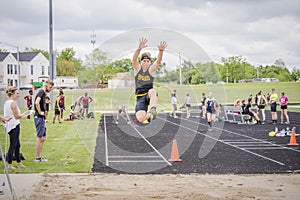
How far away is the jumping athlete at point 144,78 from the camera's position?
7.43 meters

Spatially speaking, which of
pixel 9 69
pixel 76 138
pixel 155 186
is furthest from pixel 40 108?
pixel 9 69

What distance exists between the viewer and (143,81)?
764 centimetres

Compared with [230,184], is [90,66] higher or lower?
higher

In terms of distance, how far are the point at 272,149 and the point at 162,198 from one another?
7.52 meters

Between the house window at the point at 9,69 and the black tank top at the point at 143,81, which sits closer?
the black tank top at the point at 143,81

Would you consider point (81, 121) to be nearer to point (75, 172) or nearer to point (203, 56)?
point (75, 172)

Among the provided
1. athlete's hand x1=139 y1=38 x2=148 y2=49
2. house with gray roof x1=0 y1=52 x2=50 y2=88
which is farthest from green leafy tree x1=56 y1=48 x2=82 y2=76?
house with gray roof x1=0 y1=52 x2=50 y2=88

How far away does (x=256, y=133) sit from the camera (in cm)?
1908

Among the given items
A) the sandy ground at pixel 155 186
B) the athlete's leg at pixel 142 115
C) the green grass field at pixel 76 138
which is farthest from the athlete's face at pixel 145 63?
the sandy ground at pixel 155 186

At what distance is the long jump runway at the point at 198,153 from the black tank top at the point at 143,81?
109 inches

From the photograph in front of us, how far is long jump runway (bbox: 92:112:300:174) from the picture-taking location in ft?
33.9

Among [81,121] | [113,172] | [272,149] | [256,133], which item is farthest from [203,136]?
[113,172]

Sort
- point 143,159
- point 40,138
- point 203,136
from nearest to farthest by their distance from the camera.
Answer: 1. point 40,138
2. point 143,159
3. point 203,136

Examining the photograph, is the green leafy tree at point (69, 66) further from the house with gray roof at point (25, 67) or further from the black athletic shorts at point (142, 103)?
the house with gray roof at point (25, 67)
